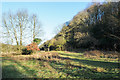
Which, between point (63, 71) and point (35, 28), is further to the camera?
point (35, 28)

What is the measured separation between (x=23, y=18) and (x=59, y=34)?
14.6m

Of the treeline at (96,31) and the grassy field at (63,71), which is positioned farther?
the treeline at (96,31)

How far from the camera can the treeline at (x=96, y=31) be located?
14738 millimetres

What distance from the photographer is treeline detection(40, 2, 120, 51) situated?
14.7m

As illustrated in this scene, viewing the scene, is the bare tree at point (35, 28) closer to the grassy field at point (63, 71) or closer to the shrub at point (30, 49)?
the shrub at point (30, 49)

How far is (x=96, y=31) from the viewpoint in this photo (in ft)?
62.4

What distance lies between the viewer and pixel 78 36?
25297 mm

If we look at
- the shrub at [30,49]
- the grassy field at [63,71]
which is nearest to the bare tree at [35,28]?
the shrub at [30,49]

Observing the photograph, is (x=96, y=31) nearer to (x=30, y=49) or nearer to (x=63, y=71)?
(x=30, y=49)

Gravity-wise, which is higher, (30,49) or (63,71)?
(30,49)

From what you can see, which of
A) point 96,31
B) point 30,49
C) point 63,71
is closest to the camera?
point 63,71

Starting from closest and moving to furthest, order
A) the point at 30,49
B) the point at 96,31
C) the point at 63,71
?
the point at 63,71 < the point at 30,49 < the point at 96,31

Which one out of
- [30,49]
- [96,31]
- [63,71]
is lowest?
[63,71]

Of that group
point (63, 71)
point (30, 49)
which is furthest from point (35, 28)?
point (63, 71)
